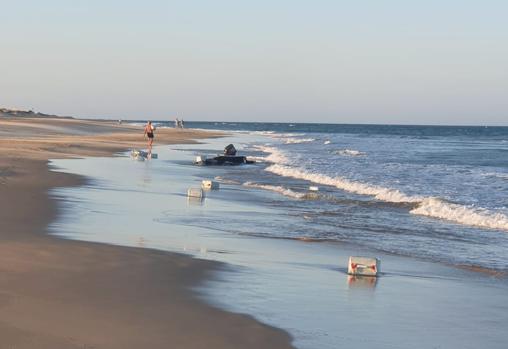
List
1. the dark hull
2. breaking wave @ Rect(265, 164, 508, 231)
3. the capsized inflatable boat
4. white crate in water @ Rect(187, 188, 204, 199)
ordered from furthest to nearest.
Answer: the dark hull, the capsized inflatable boat, white crate in water @ Rect(187, 188, 204, 199), breaking wave @ Rect(265, 164, 508, 231)

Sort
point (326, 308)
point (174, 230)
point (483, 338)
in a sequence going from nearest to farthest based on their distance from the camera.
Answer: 1. point (483, 338)
2. point (326, 308)
3. point (174, 230)

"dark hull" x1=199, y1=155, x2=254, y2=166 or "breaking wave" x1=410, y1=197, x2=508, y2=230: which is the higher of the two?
"breaking wave" x1=410, y1=197, x2=508, y2=230

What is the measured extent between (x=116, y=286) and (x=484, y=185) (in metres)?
20.6

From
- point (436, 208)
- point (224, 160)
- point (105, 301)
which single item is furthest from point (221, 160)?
point (105, 301)

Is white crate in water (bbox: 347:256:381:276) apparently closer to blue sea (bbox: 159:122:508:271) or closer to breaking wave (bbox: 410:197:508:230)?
blue sea (bbox: 159:122:508:271)

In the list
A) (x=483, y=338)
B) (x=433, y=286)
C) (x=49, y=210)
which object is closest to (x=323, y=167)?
(x=49, y=210)

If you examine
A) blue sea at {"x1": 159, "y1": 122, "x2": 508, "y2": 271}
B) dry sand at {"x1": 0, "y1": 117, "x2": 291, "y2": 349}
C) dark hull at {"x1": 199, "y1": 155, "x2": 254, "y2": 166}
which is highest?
dry sand at {"x1": 0, "y1": 117, "x2": 291, "y2": 349}

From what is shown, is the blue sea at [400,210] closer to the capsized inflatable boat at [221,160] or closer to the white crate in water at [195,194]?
the white crate in water at [195,194]

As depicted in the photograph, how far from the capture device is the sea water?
809cm

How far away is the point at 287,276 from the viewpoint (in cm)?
1027

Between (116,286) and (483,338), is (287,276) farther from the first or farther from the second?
(483,338)

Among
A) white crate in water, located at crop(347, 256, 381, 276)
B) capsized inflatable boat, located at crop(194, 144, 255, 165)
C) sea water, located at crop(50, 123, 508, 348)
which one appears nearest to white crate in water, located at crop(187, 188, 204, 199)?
sea water, located at crop(50, 123, 508, 348)

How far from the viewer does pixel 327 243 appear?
547 inches

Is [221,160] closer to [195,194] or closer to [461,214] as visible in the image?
[195,194]
